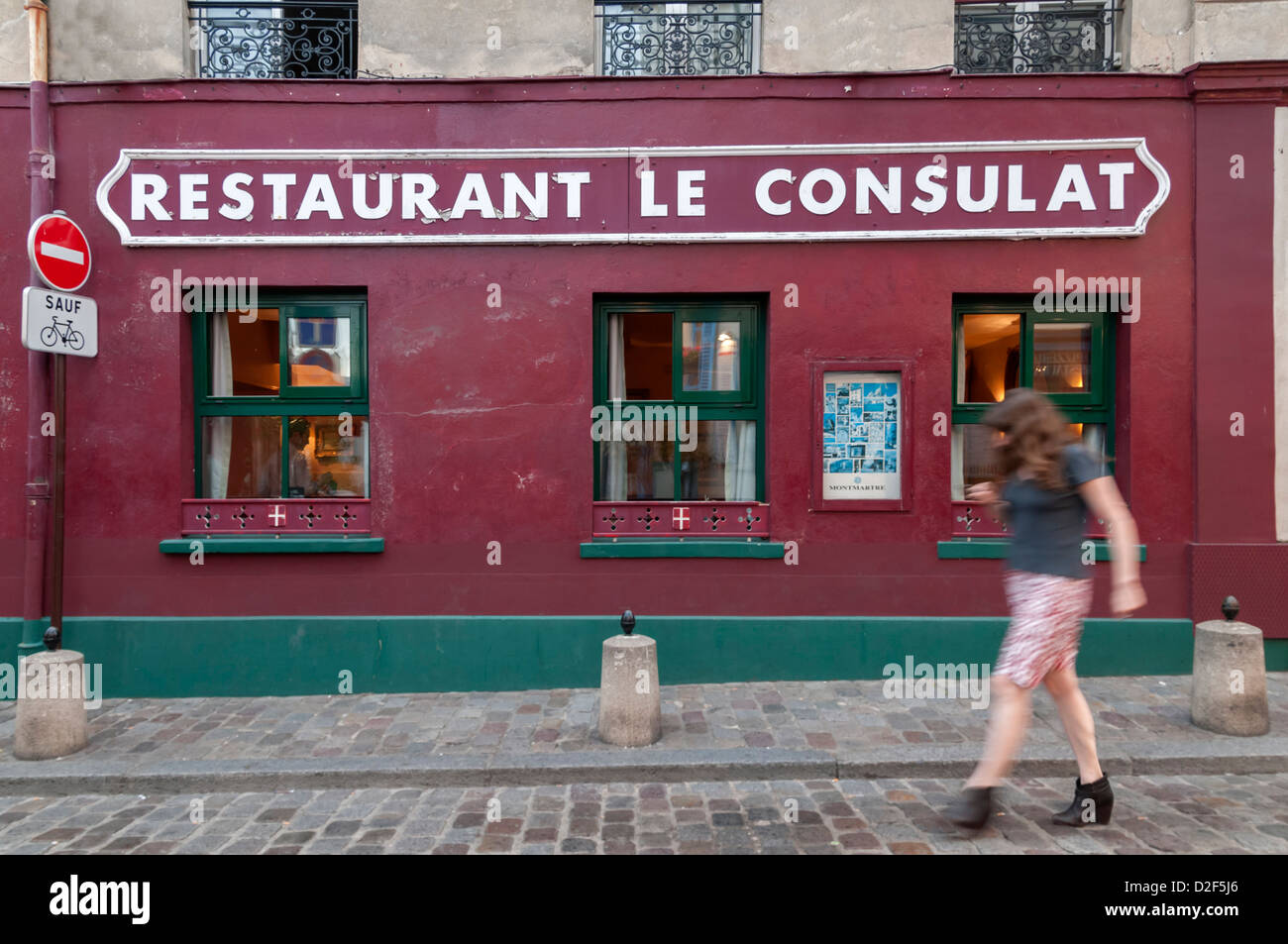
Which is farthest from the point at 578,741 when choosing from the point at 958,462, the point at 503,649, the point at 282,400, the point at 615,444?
the point at 958,462

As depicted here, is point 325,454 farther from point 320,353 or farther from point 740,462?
point 740,462

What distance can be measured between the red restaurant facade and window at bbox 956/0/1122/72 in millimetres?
415

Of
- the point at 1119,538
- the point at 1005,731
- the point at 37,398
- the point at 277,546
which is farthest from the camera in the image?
the point at 277,546

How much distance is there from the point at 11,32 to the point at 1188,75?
10333 mm

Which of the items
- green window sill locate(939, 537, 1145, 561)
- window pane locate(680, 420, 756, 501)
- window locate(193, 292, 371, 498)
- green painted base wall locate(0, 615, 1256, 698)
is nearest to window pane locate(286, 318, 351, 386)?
window locate(193, 292, 371, 498)

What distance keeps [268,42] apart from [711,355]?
497 cm

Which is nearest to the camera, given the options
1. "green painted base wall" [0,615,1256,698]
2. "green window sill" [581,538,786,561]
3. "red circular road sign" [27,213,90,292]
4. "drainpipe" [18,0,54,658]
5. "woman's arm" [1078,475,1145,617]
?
"woman's arm" [1078,475,1145,617]

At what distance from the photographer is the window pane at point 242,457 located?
6.78 m

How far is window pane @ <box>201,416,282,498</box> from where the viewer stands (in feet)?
22.2

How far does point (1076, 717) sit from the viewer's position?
3.93m

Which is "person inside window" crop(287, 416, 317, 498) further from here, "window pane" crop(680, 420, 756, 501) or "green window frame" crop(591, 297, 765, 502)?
"window pane" crop(680, 420, 756, 501)

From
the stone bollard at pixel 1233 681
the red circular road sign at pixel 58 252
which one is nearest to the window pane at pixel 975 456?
the stone bollard at pixel 1233 681

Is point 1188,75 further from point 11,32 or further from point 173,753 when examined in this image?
point 11,32

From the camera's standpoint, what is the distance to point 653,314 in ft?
22.3
